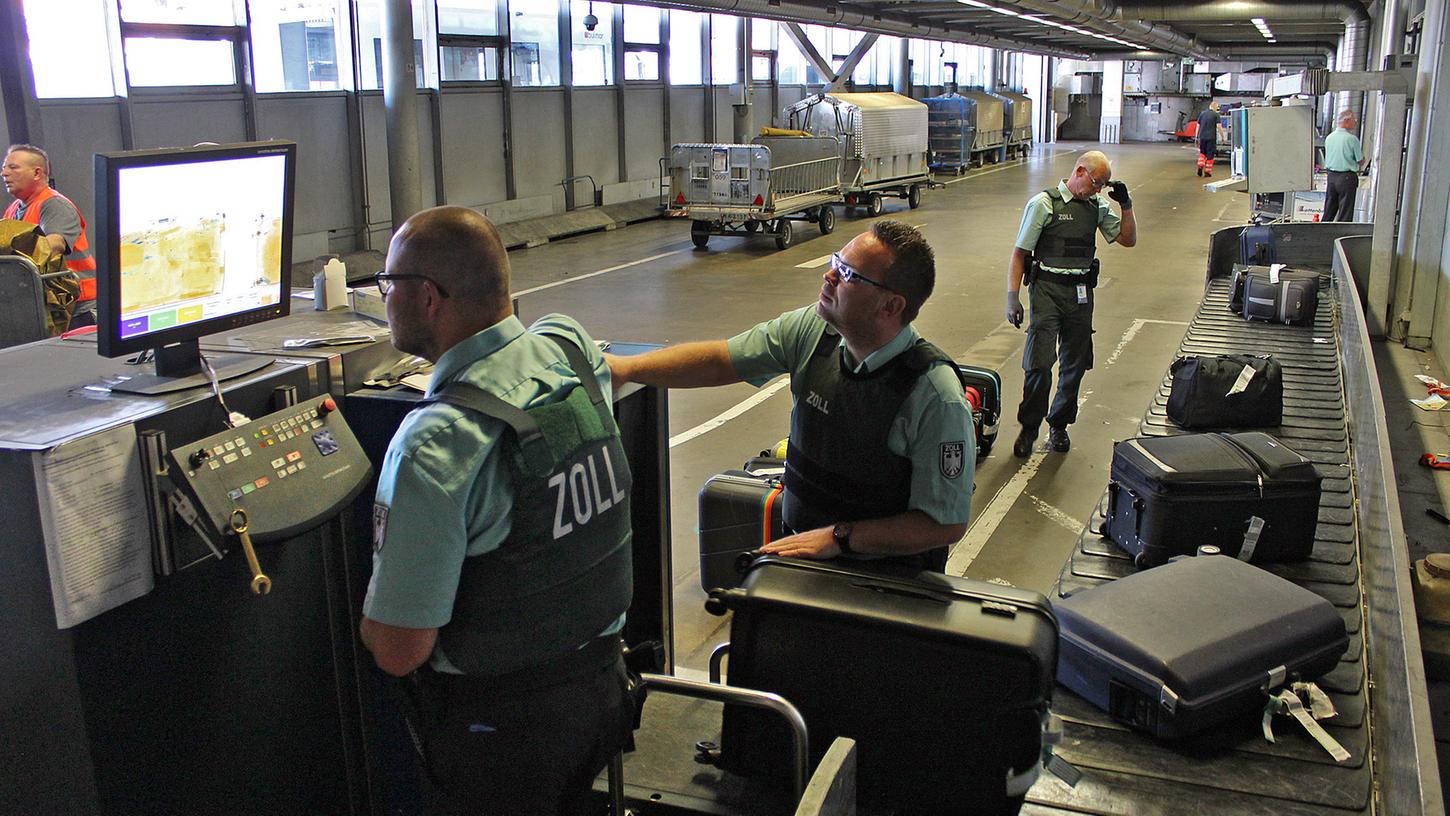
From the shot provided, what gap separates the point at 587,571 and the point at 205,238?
55.1 inches

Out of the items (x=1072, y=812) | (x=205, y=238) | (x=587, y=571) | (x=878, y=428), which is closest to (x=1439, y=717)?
(x=1072, y=812)

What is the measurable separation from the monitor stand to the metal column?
11.9 meters

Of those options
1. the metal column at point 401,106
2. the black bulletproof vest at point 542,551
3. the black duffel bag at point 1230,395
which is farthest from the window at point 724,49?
the black bulletproof vest at point 542,551

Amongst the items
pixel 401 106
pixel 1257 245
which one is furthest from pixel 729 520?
pixel 401 106

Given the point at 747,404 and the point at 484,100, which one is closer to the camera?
the point at 747,404

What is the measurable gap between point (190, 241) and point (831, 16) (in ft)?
71.6

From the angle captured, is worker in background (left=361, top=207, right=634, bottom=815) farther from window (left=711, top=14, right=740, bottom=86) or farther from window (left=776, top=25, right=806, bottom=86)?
window (left=776, top=25, right=806, bottom=86)

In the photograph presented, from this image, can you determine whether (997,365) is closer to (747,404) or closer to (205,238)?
(747,404)

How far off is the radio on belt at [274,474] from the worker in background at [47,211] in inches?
241

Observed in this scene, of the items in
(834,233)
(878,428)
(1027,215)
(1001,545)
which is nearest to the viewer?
(878,428)

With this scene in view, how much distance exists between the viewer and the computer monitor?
276 cm

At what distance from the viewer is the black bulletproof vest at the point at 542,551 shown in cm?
233

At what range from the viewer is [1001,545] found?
669cm

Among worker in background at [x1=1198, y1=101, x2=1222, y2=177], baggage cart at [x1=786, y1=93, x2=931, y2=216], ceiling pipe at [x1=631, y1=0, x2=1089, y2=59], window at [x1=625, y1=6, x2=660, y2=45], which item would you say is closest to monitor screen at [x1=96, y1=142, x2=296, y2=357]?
ceiling pipe at [x1=631, y1=0, x2=1089, y2=59]
